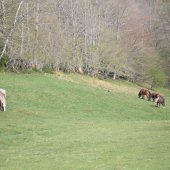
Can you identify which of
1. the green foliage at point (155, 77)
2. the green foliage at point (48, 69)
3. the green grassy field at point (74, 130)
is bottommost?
the green foliage at point (155, 77)

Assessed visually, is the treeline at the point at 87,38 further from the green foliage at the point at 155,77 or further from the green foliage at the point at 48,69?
the green foliage at the point at 48,69

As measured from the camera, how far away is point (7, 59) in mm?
47156

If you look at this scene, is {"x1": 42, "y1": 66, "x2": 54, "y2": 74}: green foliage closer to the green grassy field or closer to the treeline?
the treeline

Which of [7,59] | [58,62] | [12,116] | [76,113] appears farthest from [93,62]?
[12,116]

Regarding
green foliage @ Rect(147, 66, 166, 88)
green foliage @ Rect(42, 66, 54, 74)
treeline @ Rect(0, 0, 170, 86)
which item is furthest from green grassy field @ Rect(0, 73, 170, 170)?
green foliage @ Rect(147, 66, 166, 88)

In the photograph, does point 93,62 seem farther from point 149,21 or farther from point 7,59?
point 149,21

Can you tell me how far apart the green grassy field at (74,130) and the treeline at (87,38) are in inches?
182

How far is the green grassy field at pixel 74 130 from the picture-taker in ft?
50.4

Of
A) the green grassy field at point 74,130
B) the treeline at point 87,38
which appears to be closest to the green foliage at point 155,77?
the treeline at point 87,38

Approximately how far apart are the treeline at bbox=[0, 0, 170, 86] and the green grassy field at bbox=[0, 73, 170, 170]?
4.63 m

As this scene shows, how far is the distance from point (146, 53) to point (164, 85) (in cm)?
701

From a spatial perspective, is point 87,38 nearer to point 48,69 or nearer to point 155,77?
point 48,69

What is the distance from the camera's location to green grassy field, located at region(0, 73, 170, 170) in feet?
50.4

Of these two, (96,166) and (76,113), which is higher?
(96,166)
